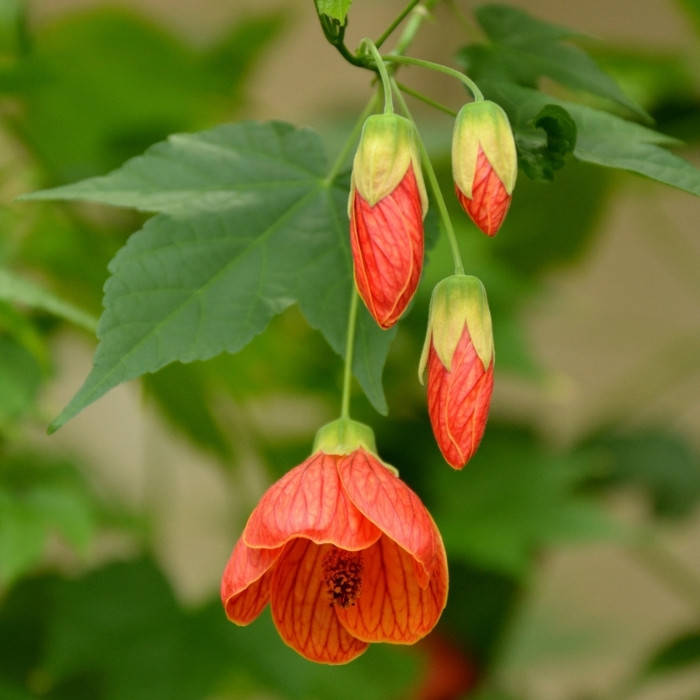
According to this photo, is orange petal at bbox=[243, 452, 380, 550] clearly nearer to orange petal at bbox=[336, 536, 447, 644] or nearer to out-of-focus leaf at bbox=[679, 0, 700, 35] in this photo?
orange petal at bbox=[336, 536, 447, 644]

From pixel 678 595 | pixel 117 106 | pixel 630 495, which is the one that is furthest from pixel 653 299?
pixel 117 106

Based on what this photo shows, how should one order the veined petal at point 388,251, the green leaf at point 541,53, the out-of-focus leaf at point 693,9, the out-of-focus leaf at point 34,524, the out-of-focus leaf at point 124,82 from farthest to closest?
1. the out-of-focus leaf at point 124,82
2. the out-of-focus leaf at point 693,9
3. the out-of-focus leaf at point 34,524
4. the green leaf at point 541,53
5. the veined petal at point 388,251

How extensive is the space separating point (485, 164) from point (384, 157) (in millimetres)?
44

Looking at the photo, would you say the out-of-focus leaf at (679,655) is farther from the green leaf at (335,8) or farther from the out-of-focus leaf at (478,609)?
the green leaf at (335,8)

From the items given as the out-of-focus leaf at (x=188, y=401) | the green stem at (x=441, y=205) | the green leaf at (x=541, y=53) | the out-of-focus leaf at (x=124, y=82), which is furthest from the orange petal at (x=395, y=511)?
the out-of-focus leaf at (x=124, y=82)

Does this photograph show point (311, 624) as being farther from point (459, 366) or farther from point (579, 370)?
point (579, 370)

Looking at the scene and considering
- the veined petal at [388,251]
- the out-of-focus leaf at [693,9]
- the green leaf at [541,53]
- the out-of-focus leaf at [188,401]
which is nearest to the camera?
the veined petal at [388,251]

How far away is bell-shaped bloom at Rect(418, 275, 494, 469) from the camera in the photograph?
417 millimetres

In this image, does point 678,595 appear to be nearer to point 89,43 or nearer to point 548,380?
point 548,380

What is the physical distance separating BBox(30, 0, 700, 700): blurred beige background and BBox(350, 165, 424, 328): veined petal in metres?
1.25

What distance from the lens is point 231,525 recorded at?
4.21 feet

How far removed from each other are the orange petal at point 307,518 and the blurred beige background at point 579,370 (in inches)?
47.4

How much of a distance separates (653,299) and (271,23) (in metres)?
0.99

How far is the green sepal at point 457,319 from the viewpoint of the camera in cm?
45
